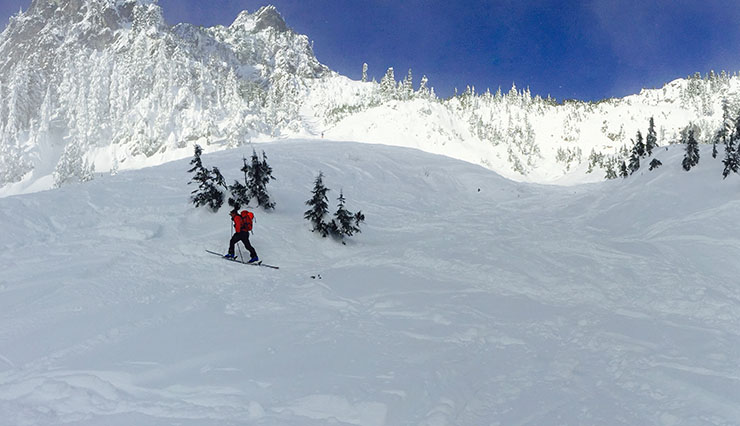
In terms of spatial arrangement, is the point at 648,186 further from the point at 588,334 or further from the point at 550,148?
the point at 550,148

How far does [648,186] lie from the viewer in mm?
14406

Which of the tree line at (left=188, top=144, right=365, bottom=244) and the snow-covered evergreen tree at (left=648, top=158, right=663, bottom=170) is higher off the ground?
the snow-covered evergreen tree at (left=648, top=158, right=663, bottom=170)

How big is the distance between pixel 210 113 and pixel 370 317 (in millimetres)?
102984

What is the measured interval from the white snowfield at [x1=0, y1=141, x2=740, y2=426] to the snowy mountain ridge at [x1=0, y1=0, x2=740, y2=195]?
208ft

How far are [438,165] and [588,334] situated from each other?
18.5m

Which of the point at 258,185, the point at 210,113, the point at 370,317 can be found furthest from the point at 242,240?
the point at 210,113

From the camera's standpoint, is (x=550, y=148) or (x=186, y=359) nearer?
(x=186, y=359)

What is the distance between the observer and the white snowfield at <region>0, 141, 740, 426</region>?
3.87m

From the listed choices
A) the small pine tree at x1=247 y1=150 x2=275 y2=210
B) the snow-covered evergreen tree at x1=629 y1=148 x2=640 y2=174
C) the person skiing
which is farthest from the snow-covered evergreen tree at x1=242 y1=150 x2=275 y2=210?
the snow-covered evergreen tree at x1=629 y1=148 x2=640 y2=174

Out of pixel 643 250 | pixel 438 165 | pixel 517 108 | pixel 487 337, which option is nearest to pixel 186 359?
pixel 487 337

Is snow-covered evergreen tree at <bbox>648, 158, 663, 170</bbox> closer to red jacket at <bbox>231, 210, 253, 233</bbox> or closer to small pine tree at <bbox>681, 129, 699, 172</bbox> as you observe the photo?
small pine tree at <bbox>681, 129, 699, 172</bbox>

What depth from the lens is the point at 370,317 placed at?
6062 mm

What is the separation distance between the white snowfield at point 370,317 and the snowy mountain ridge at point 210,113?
6325 cm

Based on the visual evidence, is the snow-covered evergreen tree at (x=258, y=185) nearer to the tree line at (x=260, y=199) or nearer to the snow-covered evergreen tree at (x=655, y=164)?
the tree line at (x=260, y=199)
